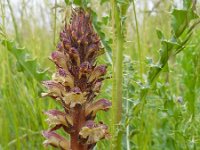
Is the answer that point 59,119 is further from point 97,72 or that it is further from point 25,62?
point 25,62

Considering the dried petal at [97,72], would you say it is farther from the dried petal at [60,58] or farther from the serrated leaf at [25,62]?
the serrated leaf at [25,62]

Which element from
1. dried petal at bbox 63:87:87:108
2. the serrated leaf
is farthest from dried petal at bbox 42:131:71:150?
the serrated leaf

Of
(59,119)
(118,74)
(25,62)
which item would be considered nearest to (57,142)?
(59,119)

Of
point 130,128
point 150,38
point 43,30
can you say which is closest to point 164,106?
point 130,128

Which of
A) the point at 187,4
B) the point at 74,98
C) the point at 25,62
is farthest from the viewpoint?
the point at 25,62

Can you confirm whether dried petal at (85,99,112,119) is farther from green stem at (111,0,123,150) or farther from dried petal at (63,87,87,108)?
green stem at (111,0,123,150)

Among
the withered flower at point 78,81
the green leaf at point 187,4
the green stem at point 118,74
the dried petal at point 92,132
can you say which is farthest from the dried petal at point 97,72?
the green leaf at point 187,4

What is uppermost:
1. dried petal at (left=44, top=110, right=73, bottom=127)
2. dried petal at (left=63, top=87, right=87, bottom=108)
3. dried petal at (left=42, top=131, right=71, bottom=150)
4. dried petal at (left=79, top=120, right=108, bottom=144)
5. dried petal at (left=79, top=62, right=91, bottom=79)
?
dried petal at (left=79, top=62, right=91, bottom=79)
